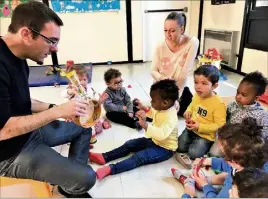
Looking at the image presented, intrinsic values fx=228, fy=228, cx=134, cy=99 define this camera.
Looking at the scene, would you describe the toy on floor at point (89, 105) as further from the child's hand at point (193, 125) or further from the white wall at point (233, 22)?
the white wall at point (233, 22)

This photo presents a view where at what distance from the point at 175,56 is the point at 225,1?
7.50ft

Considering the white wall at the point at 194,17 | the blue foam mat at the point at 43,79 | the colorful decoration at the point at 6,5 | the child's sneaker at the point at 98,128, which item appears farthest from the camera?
the white wall at the point at 194,17

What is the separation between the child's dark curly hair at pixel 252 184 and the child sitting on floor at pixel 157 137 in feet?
2.01

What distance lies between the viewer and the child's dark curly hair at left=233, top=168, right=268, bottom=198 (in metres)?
0.74

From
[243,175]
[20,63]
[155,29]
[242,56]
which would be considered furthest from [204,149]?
[155,29]

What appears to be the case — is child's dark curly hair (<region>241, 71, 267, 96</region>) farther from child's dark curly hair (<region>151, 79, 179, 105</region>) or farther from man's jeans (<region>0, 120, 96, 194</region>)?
man's jeans (<region>0, 120, 96, 194</region>)

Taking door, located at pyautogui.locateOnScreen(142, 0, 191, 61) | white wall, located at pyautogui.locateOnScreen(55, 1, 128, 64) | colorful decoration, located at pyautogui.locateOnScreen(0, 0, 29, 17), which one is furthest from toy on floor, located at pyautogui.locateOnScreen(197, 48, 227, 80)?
colorful decoration, located at pyautogui.locateOnScreen(0, 0, 29, 17)

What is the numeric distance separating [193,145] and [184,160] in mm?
152

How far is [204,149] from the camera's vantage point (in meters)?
1.55

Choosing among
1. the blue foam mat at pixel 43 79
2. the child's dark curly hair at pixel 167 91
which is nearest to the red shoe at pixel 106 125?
the child's dark curly hair at pixel 167 91

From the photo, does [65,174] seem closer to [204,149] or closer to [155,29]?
[204,149]

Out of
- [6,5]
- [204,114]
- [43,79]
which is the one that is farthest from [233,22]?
[6,5]

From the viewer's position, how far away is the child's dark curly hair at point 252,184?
0.74m

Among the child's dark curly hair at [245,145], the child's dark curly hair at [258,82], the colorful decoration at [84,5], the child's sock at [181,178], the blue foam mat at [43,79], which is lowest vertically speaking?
the child's sock at [181,178]
